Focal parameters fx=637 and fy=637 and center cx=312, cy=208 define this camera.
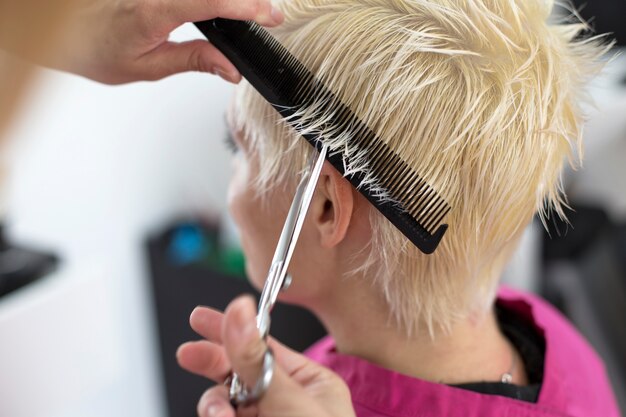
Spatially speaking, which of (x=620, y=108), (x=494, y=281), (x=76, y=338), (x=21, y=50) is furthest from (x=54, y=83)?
(x=620, y=108)

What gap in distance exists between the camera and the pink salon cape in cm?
73

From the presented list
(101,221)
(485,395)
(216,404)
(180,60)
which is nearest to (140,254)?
(101,221)

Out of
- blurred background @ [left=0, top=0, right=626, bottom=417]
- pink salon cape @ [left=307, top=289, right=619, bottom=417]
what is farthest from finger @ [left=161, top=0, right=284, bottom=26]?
blurred background @ [left=0, top=0, right=626, bottom=417]

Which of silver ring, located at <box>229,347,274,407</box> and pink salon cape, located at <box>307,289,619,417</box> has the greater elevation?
silver ring, located at <box>229,347,274,407</box>

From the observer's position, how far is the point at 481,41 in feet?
2.14

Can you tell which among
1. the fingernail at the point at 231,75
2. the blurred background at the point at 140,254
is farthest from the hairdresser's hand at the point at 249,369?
the blurred background at the point at 140,254

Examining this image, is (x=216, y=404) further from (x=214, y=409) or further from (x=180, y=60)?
(x=180, y=60)

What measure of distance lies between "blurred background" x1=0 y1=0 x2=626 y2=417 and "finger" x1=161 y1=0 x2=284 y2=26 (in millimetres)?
843

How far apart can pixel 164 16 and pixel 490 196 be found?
0.39 m

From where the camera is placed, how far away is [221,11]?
0.62 meters

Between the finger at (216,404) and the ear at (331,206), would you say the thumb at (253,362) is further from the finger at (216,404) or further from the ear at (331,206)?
the ear at (331,206)

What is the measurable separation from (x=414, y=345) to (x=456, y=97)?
0.31m

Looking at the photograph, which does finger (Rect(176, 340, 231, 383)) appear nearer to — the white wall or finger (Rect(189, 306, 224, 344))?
finger (Rect(189, 306, 224, 344))

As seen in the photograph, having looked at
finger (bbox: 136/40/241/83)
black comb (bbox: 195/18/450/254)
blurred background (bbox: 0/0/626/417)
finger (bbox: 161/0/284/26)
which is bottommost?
blurred background (bbox: 0/0/626/417)
